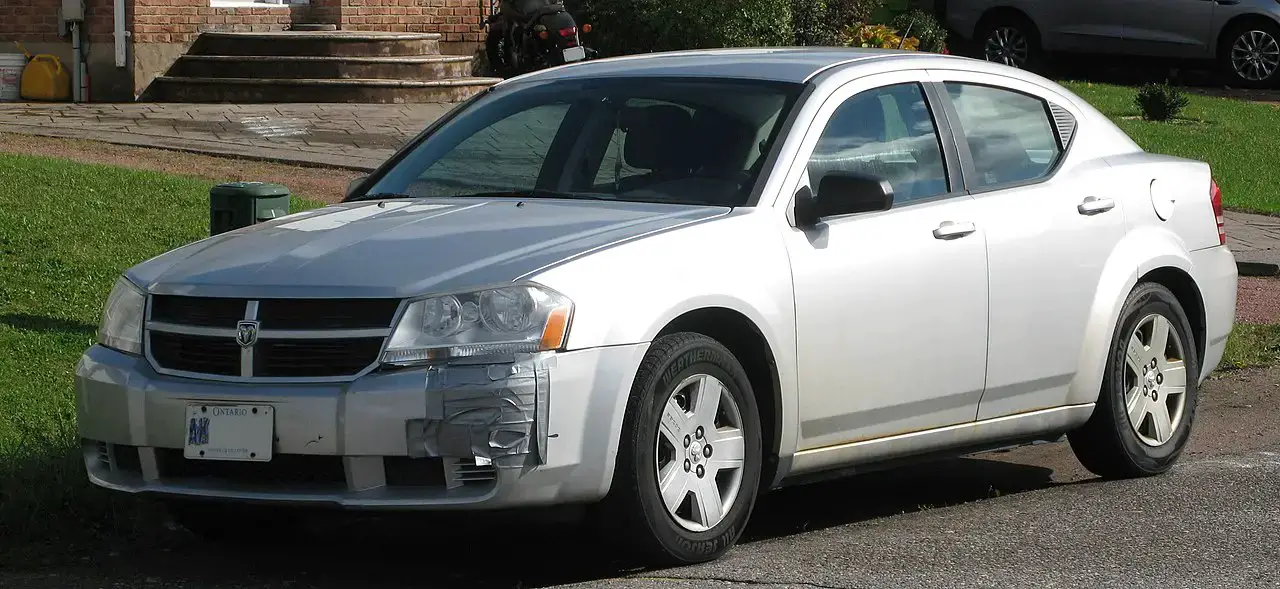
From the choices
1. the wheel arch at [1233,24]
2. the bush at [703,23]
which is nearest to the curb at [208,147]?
the bush at [703,23]

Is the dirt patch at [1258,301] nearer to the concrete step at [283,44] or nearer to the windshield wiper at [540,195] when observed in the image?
the windshield wiper at [540,195]

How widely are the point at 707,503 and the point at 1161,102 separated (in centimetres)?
1641

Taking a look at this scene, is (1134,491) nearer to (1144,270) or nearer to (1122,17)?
(1144,270)

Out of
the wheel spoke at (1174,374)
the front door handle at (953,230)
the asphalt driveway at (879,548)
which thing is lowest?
the asphalt driveway at (879,548)

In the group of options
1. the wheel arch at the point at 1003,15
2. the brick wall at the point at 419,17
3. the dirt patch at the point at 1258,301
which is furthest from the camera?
the wheel arch at the point at 1003,15

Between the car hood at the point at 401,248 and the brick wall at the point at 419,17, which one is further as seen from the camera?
the brick wall at the point at 419,17

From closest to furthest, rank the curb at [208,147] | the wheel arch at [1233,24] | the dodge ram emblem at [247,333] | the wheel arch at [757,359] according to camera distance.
Answer: the dodge ram emblem at [247,333] → the wheel arch at [757,359] → the curb at [208,147] → the wheel arch at [1233,24]

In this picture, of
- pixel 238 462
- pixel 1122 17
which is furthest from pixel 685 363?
pixel 1122 17

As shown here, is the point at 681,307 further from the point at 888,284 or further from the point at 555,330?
Result: the point at 888,284

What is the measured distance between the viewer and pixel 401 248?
5.41 m

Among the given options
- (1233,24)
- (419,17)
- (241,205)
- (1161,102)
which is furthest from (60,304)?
(1233,24)

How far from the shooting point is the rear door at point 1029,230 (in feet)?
21.2

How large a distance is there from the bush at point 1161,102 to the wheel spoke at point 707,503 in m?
16.3

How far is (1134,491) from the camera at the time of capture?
684 centimetres
